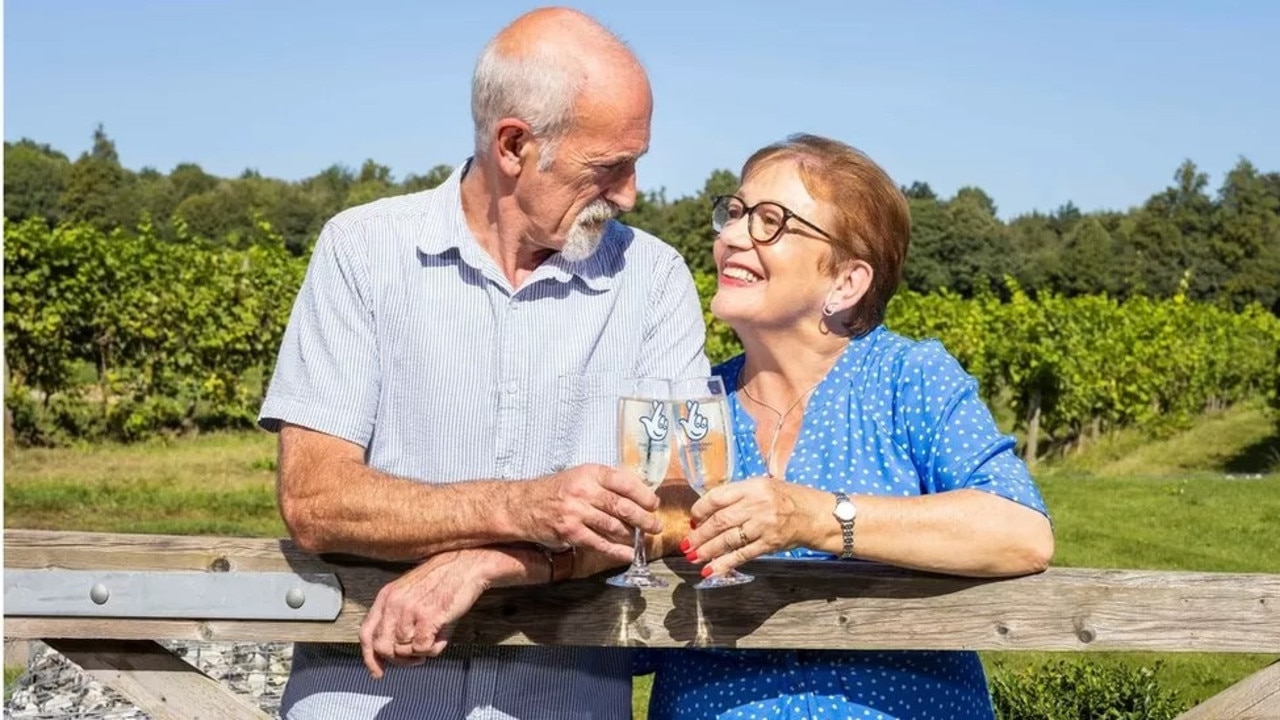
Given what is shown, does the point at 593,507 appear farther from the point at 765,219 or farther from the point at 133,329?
the point at 133,329

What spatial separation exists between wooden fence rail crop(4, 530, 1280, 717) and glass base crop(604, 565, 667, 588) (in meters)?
0.07

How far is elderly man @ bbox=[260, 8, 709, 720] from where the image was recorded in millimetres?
2471

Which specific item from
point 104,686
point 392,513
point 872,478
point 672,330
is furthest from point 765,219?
point 104,686

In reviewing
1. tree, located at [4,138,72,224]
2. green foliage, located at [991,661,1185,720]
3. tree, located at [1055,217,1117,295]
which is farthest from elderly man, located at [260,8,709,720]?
tree, located at [4,138,72,224]

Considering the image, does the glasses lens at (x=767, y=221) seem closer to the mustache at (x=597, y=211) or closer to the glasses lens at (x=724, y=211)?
the glasses lens at (x=724, y=211)

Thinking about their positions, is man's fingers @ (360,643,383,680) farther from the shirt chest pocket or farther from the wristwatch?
the wristwatch

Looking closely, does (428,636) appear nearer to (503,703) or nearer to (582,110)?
(503,703)

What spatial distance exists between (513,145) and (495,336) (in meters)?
0.33

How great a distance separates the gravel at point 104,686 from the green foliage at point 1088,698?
2.76 meters

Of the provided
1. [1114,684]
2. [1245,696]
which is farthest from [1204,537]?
[1245,696]

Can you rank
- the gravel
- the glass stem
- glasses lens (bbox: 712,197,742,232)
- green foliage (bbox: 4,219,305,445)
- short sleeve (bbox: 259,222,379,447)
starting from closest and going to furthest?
the glass stem → short sleeve (bbox: 259,222,379,447) → glasses lens (bbox: 712,197,742,232) → the gravel → green foliage (bbox: 4,219,305,445)

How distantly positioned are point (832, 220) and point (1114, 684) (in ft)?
9.70

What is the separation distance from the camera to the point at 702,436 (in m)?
2.04

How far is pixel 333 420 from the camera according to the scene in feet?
7.86
